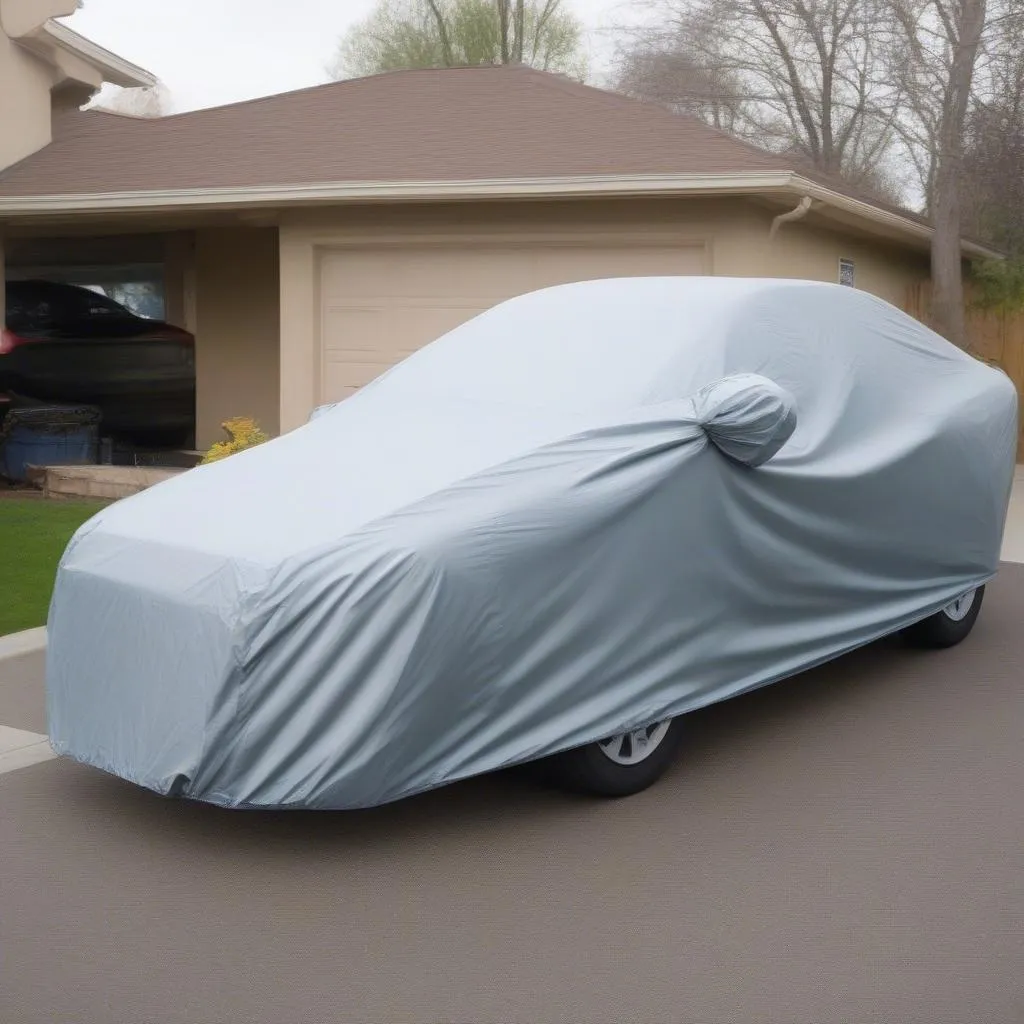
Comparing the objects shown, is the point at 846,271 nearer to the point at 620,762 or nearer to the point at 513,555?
the point at 620,762

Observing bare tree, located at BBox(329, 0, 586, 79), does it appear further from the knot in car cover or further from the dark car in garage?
the knot in car cover

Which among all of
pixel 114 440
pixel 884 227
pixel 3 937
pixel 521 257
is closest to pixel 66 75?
pixel 114 440

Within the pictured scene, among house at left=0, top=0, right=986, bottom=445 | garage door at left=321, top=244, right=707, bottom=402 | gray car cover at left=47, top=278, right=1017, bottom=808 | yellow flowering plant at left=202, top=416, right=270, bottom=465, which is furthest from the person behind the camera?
garage door at left=321, top=244, right=707, bottom=402

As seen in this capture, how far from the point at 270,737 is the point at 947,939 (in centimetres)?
195

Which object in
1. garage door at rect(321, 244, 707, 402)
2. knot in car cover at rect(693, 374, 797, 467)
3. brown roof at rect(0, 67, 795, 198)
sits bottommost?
garage door at rect(321, 244, 707, 402)

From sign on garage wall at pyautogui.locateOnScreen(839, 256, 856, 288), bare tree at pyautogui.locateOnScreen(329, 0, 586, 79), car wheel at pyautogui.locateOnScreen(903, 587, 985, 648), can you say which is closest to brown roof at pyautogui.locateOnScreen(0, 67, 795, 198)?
sign on garage wall at pyautogui.locateOnScreen(839, 256, 856, 288)

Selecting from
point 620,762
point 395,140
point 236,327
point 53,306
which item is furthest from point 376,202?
point 620,762

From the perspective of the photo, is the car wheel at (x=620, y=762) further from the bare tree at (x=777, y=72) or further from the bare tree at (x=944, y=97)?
the bare tree at (x=777, y=72)

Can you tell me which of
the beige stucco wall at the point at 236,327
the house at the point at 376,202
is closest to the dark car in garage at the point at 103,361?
the beige stucco wall at the point at 236,327

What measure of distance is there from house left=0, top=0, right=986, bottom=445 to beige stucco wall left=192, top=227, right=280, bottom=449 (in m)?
0.02

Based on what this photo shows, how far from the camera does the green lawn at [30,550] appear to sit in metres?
7.99

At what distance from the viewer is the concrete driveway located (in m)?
3.56

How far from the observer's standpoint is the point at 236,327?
617 inches

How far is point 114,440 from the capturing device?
15.6m
